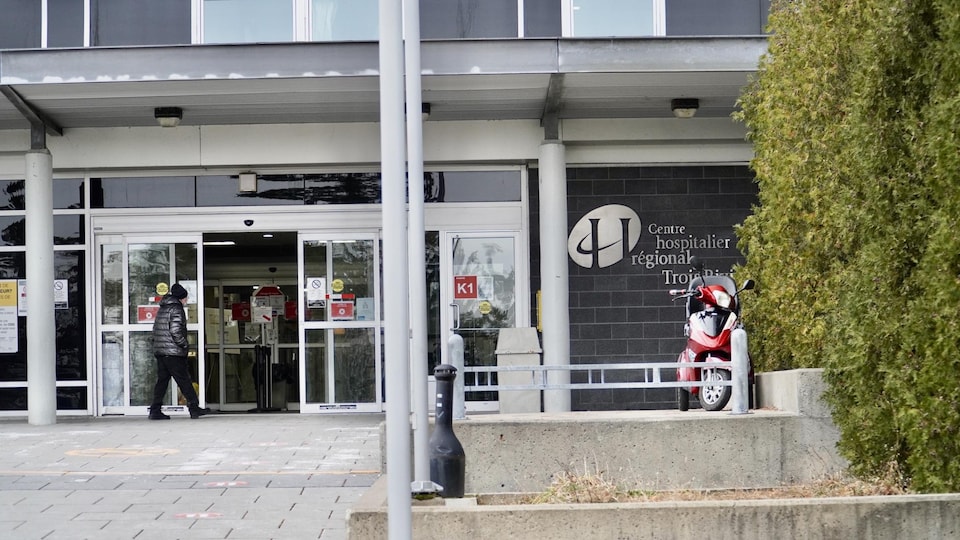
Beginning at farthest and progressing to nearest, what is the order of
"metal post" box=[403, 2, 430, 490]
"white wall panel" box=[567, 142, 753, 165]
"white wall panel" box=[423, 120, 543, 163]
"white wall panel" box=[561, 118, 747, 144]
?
"white wall panel" box=[567, 142, 753, 165] < "white wall panel" box=[423, 120, 543, 163] < "white wall panel" box=[561, 118, 747, 144] < "metal post" box=[403, 2, 430, 490]

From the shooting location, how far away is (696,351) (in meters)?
8.89

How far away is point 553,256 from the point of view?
13945 mm

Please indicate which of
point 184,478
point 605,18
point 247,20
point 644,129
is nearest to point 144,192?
point 247,20

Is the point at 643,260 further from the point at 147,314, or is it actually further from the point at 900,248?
the point at 900,248

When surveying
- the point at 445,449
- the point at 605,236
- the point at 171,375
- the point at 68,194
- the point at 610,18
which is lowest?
the point at 445,449

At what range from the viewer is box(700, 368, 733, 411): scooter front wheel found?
27.4ft

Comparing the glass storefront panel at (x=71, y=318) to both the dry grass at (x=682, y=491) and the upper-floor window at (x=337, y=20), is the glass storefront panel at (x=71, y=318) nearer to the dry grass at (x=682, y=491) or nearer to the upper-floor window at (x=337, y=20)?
the upper-floor window at (x=337, y=20)

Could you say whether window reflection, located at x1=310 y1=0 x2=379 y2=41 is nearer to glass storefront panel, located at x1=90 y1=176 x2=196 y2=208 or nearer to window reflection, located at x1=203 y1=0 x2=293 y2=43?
window reflection, located at x1=203 y1=0 x2=293 y2=43

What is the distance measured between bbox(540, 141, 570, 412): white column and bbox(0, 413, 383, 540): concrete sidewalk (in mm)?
2256

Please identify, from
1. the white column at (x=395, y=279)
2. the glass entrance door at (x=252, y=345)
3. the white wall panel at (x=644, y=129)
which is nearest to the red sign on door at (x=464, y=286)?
the white wall panel at (x=644, y=129)

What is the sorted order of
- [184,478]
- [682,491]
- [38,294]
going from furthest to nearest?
[38,294] → [184,478] → [682,491]

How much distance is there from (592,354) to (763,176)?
6266 mm

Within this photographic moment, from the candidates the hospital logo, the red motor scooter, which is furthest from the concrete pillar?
the red motor scooter

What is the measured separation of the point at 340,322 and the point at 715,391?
729 centimetres
